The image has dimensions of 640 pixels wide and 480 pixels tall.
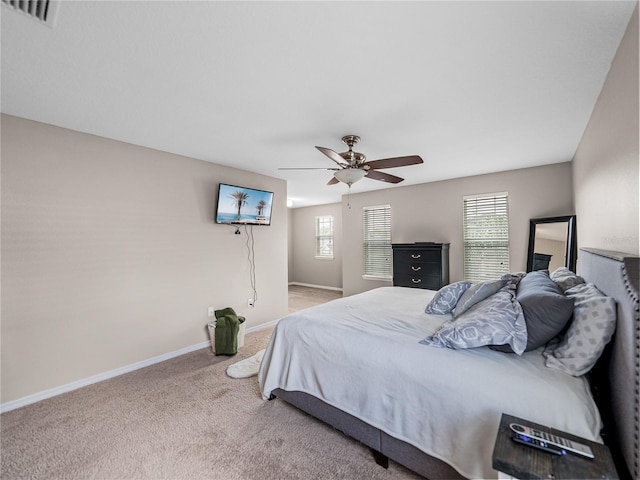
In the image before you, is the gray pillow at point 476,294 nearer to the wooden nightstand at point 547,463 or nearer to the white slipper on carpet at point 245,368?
the wooden nightstand at point 547,463

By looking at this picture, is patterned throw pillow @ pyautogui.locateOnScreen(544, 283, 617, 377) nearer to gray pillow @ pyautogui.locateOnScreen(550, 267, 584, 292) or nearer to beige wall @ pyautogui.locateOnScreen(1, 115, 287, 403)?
gray pillow @ pyautogui.locateOnScreen(550, 267, 584, 292)

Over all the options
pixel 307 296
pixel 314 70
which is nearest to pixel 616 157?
pixel 314 70

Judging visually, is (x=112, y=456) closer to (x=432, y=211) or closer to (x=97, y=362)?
(x=97, y=362)

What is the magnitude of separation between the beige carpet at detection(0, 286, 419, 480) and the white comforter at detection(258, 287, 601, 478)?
0.28 meters

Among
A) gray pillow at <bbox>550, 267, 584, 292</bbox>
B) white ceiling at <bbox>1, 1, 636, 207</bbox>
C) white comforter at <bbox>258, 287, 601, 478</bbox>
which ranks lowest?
white comforter at <bbox>258, 287, 601, 478</bbox>

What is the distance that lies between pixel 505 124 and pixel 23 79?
377 cm

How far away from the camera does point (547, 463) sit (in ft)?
3.04

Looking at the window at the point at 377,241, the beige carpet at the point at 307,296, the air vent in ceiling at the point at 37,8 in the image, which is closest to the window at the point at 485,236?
the window at the point at 377,241

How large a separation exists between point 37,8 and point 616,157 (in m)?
3.23

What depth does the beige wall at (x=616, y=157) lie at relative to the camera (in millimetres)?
1398

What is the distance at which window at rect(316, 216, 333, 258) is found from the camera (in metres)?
7.83

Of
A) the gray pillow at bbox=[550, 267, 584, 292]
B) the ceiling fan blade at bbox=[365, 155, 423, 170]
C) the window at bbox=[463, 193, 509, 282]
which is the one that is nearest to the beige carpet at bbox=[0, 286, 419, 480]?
the gray pillow at bbox=[550, 267, 584, 292]

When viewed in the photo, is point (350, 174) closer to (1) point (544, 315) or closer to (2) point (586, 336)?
(1) point (544, 315)

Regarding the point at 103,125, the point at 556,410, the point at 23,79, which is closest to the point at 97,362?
the point at 103,125
